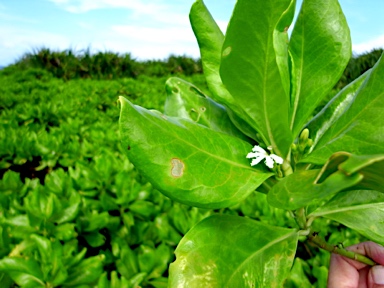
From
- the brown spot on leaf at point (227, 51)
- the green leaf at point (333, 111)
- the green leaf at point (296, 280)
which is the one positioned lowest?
the green leaf at point (296, 280)

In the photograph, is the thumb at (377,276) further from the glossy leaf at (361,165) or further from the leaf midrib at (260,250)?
the glossy leaf at (361,165)

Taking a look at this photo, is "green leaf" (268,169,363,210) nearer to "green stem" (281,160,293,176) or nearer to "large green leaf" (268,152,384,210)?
"large green leaf" (268,152,384,210)

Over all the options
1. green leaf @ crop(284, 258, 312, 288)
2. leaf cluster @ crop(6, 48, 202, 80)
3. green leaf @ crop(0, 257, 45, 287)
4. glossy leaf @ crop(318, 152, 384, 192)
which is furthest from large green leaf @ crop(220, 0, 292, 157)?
leaf cluster @ crop(6, 48, 202, 80)

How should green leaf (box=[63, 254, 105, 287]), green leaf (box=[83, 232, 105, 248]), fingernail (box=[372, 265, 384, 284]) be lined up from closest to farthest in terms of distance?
fingernail (box=[372, 265, 384, 284]), green leaf (box=[63, 254, 105, 287]), green leaf (box=[83, 232, 105, 248])

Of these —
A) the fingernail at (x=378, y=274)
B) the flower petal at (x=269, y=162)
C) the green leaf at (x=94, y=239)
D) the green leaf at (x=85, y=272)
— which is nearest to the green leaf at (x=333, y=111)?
the flower petal at (x=269, y=162)

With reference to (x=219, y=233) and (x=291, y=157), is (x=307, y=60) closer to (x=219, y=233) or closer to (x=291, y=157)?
(x=291, y=157)

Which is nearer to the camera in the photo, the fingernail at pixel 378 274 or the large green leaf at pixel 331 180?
the large green leaf at pixel 331 180

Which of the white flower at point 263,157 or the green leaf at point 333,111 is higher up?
the green leaf at point 333,111
